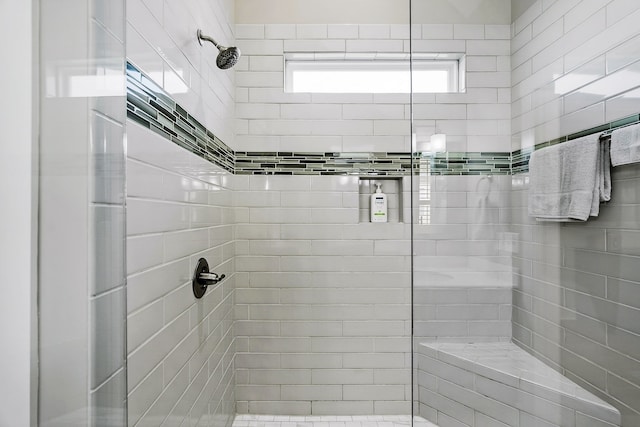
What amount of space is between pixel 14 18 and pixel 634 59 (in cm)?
144

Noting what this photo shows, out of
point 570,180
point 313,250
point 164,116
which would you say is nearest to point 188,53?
point 164,116

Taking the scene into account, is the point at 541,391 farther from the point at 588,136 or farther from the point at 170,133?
the point at 170,133

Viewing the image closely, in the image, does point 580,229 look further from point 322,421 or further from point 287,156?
point 322,421

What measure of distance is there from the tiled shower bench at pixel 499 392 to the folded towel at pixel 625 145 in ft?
2.18

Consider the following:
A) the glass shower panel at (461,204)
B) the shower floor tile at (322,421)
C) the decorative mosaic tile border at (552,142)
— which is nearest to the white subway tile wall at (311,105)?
the glass shower panel at (461,204)

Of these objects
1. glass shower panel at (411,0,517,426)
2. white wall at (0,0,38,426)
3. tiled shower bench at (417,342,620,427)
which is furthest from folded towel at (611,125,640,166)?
white wall at (0,0,38,426)

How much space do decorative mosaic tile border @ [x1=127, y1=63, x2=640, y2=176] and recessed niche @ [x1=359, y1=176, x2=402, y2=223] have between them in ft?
0.19

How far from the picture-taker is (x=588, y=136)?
3.65ft

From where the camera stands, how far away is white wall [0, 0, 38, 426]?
0.55 meters

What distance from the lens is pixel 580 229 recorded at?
1137mm

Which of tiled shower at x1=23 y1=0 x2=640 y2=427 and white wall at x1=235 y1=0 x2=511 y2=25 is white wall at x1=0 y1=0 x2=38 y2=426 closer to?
tiled shower at x1=23 y1=0 x2=640 y2=427

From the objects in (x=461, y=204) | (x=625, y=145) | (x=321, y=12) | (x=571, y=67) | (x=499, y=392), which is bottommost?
(x=499, y=392)

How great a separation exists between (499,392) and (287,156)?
1423mm

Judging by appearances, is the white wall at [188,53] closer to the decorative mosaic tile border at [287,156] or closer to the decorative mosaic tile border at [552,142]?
the decorative mosaic tile border at [287,156]
